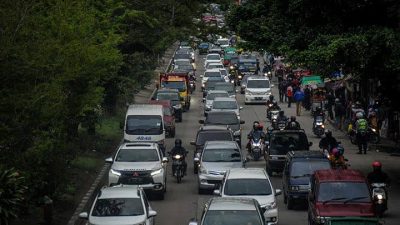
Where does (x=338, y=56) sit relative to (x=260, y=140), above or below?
above

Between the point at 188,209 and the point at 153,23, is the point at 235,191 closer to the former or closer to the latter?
the point at 188,209

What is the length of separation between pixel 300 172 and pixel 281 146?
714cm

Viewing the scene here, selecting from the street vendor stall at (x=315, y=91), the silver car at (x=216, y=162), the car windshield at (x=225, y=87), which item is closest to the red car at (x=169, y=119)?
the street vendor stall at (x=315, y=91)

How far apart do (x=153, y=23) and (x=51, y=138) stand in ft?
83.8

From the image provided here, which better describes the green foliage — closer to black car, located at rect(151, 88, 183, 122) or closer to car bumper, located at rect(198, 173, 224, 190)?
car bumper, located at rect(198, 173, 224, 190)

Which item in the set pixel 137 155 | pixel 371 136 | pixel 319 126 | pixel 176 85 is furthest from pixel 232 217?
pixel 176 85

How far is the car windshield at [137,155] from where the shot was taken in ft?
109

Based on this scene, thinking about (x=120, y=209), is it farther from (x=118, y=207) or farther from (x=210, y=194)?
(x=210, y=194)

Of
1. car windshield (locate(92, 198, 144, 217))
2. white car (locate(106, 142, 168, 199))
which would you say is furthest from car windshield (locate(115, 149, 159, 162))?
car windshield (locate(92, 198, 144, 217))

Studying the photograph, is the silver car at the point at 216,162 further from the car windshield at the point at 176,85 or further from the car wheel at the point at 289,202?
the car windshield at the point at 176,85

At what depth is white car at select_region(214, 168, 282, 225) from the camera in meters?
27.1

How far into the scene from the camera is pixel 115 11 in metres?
48.5

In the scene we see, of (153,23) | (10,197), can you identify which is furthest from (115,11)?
(10,197)

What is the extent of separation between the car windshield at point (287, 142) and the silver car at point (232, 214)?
1501 centimetres
